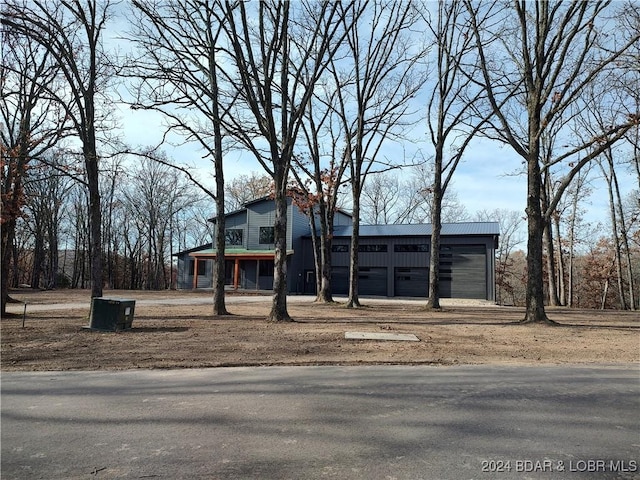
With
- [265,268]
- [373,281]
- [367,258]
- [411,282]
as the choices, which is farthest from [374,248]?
[265,268]

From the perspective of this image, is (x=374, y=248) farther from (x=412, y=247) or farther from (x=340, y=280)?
(x=340, y=280)

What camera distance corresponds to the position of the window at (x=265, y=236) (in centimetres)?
4047

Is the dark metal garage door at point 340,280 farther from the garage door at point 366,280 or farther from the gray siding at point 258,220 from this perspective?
the gray siding at point 258,220

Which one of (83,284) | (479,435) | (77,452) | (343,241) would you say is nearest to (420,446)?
(479,435)

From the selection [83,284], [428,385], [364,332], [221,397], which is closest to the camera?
[221,397]

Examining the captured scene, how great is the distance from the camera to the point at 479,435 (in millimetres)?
4062

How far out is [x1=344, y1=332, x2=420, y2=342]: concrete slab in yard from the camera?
10312 millimetres

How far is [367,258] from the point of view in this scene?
37.4 metres

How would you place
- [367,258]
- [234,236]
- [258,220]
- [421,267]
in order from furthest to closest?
[234,236] < [258,220] < [367,258] < [421,267]

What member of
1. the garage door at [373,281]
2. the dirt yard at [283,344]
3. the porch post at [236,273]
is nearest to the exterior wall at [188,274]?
the porch post at [236,273]

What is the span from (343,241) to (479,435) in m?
34.5

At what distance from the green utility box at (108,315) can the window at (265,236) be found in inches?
1151

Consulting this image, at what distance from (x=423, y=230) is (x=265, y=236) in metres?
14.2

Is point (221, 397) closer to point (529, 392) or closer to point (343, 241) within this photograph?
point (529, 392)
